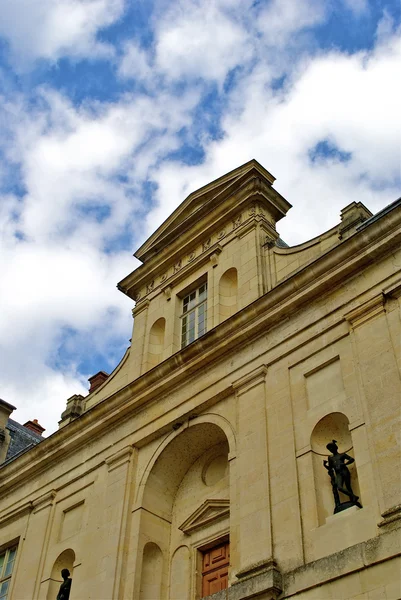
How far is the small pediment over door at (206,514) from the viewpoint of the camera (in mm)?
13828

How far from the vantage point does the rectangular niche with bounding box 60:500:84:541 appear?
52.4 ft

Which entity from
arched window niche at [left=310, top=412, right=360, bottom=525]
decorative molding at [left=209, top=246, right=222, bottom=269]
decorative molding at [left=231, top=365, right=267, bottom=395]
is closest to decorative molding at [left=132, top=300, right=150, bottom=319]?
decorative molding at [left=209, top=246, right=222, bottom=269]

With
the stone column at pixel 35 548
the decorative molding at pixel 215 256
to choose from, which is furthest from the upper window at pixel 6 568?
the decorative molding at pixel 215 256

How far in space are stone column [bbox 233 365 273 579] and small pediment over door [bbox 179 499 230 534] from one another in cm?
137

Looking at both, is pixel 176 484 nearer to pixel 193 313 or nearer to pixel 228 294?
pixel 193 313

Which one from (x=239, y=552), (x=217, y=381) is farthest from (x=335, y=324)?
(x=239, y=552)

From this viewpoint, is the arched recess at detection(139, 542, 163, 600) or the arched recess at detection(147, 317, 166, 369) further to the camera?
the arched recess at detection(147, 317, 166, 369)

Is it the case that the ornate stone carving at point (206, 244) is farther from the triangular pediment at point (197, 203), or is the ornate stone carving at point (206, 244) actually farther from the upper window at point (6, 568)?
the upper window at point (6, 568)

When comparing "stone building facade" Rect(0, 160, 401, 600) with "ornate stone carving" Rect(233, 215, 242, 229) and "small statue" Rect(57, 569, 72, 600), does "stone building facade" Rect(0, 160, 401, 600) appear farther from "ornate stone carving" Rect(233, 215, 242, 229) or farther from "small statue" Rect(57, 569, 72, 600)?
"small statue" Rect(57, 569, 72, 600)

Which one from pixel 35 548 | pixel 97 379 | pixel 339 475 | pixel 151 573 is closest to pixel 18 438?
pixel 97 379

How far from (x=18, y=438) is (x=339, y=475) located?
592 inches

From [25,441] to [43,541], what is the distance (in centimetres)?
799

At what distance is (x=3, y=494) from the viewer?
61.7ft

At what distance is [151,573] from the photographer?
46.4 ft
